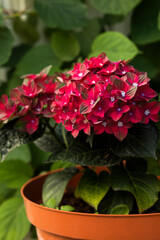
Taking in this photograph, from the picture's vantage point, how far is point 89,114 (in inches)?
21.5

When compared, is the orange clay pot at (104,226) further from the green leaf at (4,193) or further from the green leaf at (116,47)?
the green leaf at (4,193)

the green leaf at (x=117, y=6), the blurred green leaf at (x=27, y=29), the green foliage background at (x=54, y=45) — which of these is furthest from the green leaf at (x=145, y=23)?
the blurred green leaf at (x=27, y=29)

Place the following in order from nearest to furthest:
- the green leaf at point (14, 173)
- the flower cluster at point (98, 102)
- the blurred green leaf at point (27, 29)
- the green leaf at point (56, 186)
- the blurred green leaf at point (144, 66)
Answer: the flower cluster at point (98, 102)
the green leaf at point (56, 186)
the green leaf at point (14, 173)
the blurred green leaf at point (144, 66)
the blurred green leaf at point (27, 29)

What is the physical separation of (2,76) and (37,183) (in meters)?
0.76

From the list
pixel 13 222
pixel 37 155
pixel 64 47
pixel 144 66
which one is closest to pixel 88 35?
pixel 64 47

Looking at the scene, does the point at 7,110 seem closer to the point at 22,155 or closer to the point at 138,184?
the point at 138,184

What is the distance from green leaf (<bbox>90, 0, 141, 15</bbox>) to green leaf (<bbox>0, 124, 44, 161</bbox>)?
614 mm

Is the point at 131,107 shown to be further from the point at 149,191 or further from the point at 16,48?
the point at 16,48

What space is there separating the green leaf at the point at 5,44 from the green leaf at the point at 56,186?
0.50 m

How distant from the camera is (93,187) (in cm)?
66

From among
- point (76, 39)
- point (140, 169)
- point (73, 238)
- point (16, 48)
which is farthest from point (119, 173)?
point (16, 48)

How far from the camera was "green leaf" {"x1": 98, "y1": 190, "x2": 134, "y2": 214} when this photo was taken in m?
0.63

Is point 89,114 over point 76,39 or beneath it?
over

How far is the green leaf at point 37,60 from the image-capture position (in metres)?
1.18
